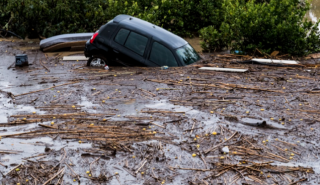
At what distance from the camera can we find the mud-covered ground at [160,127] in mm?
5695

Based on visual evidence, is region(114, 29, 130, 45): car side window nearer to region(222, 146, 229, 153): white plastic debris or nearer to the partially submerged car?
the partially submerged car

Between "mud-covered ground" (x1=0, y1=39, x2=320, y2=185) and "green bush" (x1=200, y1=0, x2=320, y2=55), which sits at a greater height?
"green bush" (x1=200, y1=0, x2=320, y2=55)

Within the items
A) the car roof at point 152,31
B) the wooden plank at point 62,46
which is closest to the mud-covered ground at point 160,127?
the car roof at point 152,31

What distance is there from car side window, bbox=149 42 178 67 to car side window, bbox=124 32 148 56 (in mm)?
292

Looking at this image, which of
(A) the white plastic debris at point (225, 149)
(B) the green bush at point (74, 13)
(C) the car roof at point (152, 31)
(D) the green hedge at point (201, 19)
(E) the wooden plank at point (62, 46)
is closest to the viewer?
(A) the white plastic debris at point (225, 149)

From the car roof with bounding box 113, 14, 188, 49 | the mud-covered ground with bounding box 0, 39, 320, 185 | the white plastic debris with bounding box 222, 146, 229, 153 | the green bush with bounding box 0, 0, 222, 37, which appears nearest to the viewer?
the mud-covered ground with bounding box 0, 39, 320, 185

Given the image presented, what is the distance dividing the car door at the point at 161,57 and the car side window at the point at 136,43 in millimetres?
264

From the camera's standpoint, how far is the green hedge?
1395 centimetres

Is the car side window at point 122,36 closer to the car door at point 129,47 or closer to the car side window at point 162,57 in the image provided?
the car door at point 129,47

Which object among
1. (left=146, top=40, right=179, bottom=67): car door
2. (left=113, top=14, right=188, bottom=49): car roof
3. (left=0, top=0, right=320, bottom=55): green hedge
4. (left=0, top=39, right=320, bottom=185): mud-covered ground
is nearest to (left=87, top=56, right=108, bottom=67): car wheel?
(left=0, top=39, right=320, bottom=185): mud-covered ground

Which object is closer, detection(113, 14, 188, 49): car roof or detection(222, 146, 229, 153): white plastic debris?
detection(222, 146, 229, 153): white plastic debris

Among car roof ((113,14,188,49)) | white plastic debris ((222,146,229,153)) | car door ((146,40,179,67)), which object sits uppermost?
car roof ((113,14,188,49))

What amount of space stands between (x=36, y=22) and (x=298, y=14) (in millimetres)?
11024

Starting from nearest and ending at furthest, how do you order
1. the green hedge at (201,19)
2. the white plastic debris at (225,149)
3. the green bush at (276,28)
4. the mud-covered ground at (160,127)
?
the mud-covered ground at (160,127) → the white plastic debris at (225,149) → the green bush at (276,28) → the green hedge at (201,19)
